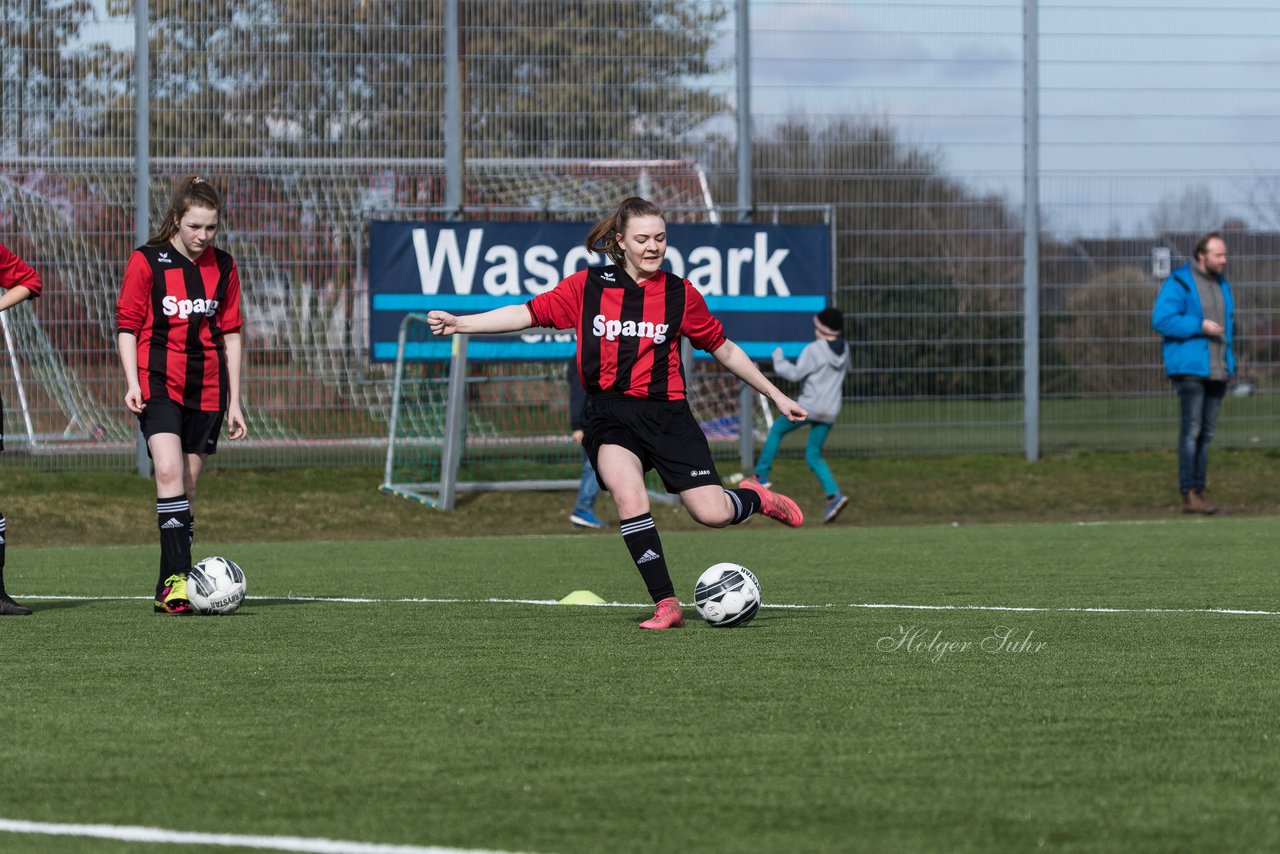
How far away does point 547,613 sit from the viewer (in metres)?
7.15

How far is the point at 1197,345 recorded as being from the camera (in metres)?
13.8

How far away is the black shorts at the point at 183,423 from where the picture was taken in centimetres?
736

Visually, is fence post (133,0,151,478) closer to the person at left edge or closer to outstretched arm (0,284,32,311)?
the person at left edge

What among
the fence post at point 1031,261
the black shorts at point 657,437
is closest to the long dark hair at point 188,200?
the black shorts at point 657,437

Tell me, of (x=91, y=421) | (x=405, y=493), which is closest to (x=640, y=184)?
(x=405, y=493)

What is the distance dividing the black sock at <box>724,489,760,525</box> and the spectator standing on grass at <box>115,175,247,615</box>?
2.09 meters

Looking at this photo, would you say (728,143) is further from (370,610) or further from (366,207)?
(370,610)

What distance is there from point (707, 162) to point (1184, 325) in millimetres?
4453

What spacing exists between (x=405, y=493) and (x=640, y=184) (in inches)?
145

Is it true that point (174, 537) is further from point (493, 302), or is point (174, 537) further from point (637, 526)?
point (493, 302)

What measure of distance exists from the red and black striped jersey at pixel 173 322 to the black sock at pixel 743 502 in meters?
2.31

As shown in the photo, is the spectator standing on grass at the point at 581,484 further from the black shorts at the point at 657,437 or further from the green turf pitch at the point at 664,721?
the black shorts at the point at 657,437

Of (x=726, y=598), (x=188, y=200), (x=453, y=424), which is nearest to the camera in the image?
(x=726, y=598)

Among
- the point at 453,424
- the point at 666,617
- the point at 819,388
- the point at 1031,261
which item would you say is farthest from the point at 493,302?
the point at 666,617
